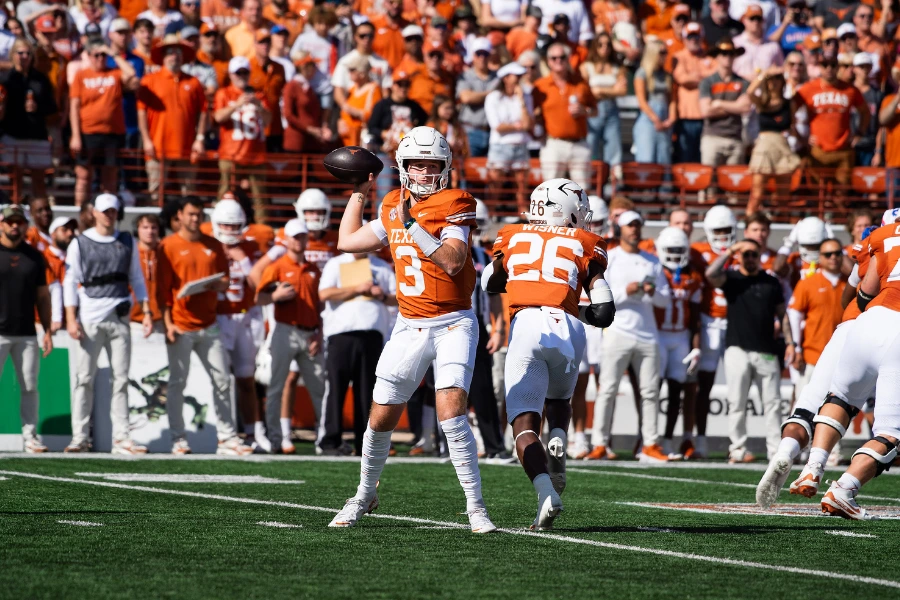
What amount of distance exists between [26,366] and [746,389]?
613 cm

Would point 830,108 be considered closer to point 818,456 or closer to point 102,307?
point 102,307

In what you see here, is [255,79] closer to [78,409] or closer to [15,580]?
[78,409]

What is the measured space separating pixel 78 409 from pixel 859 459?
23.1ft

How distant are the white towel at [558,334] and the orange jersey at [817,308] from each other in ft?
20.4

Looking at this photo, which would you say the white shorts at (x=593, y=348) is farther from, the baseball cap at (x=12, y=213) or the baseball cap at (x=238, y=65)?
A: the baseball cap at (x=12, y=213)

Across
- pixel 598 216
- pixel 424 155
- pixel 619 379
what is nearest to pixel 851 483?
pixel 424 155

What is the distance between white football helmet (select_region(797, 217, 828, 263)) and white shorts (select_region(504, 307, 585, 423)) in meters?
6.88

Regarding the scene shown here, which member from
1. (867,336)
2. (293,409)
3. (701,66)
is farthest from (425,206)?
(701,66)

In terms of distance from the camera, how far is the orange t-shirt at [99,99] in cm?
1498

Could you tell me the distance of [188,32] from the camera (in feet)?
53.6

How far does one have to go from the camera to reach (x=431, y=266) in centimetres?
688

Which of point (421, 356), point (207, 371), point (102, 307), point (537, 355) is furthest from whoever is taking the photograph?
point (207, 371)

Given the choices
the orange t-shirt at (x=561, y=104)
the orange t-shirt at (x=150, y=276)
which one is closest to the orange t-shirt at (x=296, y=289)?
the orange t-shirt at (x=150, y=276)

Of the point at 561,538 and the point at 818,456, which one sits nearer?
the point at 561,538
